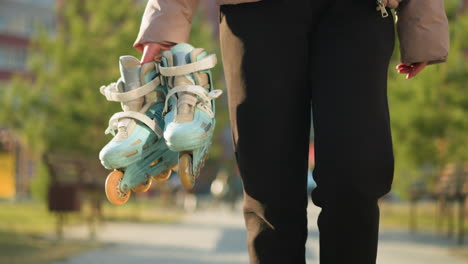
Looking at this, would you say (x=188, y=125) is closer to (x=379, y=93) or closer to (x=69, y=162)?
(x=379, y=93)

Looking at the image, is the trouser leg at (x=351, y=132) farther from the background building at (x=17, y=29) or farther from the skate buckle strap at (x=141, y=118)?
the background building at (x=17, y=29)

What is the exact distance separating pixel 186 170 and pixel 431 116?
14.2m

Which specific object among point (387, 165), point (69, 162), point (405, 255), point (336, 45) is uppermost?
point (336, 45)

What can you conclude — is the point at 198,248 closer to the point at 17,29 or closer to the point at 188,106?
the point at 188,106

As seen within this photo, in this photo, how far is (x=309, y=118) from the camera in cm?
191

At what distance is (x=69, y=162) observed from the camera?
9.82 metres

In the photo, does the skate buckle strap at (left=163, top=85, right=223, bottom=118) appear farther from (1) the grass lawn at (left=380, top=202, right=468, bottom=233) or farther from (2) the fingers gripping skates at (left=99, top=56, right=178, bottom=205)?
(1) the grass lawn at (left=380, top=202, right=468, bottom=233)

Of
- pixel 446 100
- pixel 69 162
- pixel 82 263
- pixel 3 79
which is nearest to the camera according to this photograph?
pixel 82 263

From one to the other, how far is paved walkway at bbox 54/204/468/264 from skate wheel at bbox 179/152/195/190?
445cm

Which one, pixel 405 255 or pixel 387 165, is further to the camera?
pixel 405 255

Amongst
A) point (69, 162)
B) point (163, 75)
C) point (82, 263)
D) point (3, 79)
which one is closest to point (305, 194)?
point (163, 75)

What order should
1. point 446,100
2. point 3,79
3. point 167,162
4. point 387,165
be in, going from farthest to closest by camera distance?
point 3,79 < point 446,100 < point 167,162 < point 387,165

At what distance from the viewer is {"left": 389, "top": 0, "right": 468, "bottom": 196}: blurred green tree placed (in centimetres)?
1523

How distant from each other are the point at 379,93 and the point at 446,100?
14454mm
